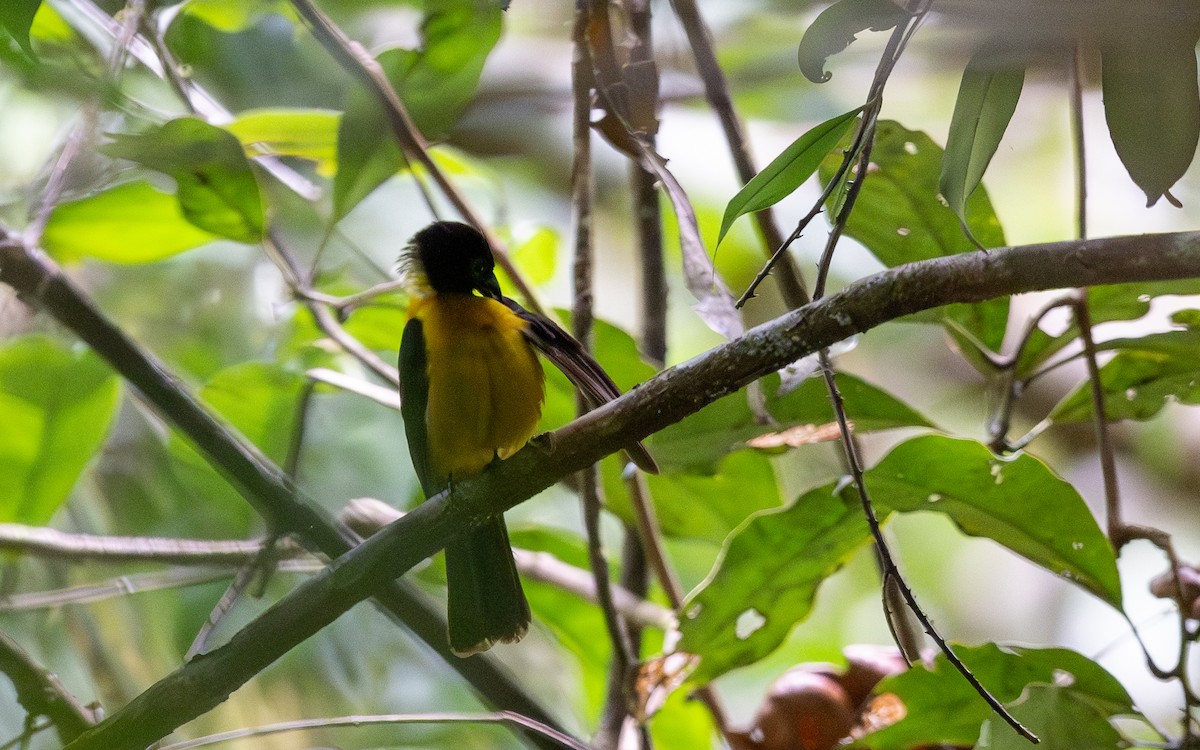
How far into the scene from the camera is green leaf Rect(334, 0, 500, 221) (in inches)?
91.0

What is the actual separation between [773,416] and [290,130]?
1341 mm

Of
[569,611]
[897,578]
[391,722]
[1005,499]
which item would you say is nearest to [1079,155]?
[1005,499]

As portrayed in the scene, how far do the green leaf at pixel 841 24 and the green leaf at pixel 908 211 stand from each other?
1.76 feet

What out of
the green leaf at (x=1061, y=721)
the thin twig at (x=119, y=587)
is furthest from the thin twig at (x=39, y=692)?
the green leaf at (x=1061, y=721)

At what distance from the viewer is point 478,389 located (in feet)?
7.36

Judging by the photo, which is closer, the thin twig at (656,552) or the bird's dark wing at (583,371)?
the bird's dark wing at (583,371)

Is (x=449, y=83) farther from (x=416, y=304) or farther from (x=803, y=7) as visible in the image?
(x=803, y=7)

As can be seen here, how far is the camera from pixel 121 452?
139 inches

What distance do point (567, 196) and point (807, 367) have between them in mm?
3429

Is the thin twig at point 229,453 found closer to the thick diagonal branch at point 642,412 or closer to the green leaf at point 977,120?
the thick diagonal branch at point 642,412

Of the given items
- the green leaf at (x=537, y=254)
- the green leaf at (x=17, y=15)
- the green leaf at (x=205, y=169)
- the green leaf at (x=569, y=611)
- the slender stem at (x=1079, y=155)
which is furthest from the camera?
the green leaf at (x=537, y=254)

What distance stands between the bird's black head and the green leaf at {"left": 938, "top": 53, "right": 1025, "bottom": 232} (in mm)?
1155

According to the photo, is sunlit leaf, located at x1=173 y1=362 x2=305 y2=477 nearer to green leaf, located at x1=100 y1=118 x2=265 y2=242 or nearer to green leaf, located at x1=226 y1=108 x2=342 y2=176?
green leaf, located at x1=100 y1=118 x2=265 y2=242

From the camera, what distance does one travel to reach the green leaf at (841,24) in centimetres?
143
